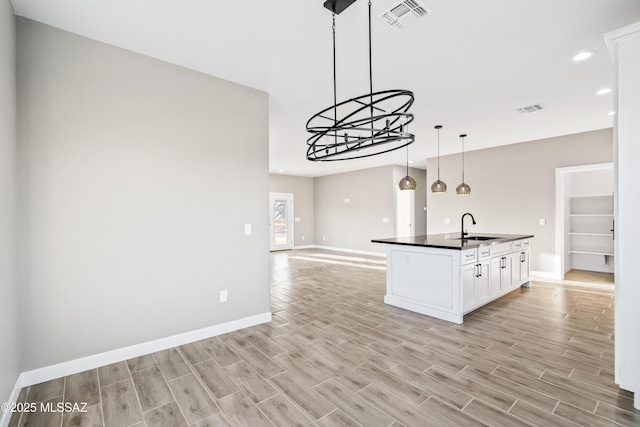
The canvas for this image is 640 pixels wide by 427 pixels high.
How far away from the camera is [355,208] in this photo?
33.0 feet

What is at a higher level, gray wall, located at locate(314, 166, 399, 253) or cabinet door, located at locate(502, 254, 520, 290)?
gray wall, located at locate(314, 166, 399, 253)

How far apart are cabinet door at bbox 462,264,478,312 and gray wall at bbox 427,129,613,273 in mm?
3353

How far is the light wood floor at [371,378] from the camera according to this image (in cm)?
194

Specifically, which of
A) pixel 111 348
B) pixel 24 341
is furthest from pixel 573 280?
pixel 24 341

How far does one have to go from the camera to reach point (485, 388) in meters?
2.23

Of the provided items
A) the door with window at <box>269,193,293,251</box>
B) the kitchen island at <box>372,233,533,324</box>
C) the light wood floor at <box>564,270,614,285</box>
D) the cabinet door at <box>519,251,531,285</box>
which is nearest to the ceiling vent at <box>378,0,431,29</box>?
the kitchen island at <box>372,233,533,324</box>

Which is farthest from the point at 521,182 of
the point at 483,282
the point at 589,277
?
the point at 483,282

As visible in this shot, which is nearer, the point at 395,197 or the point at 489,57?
the point at 489,57

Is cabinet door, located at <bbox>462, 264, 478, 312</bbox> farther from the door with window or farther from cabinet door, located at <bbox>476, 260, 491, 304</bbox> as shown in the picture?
the door with window

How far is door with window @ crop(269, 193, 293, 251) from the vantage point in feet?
34.0

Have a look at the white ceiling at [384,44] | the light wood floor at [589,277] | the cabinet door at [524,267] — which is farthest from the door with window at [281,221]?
the light wood floor at [589,277]

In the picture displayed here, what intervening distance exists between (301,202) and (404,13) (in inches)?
354

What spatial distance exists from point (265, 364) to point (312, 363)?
0.40 m

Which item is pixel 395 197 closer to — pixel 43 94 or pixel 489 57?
pixel 489 57
